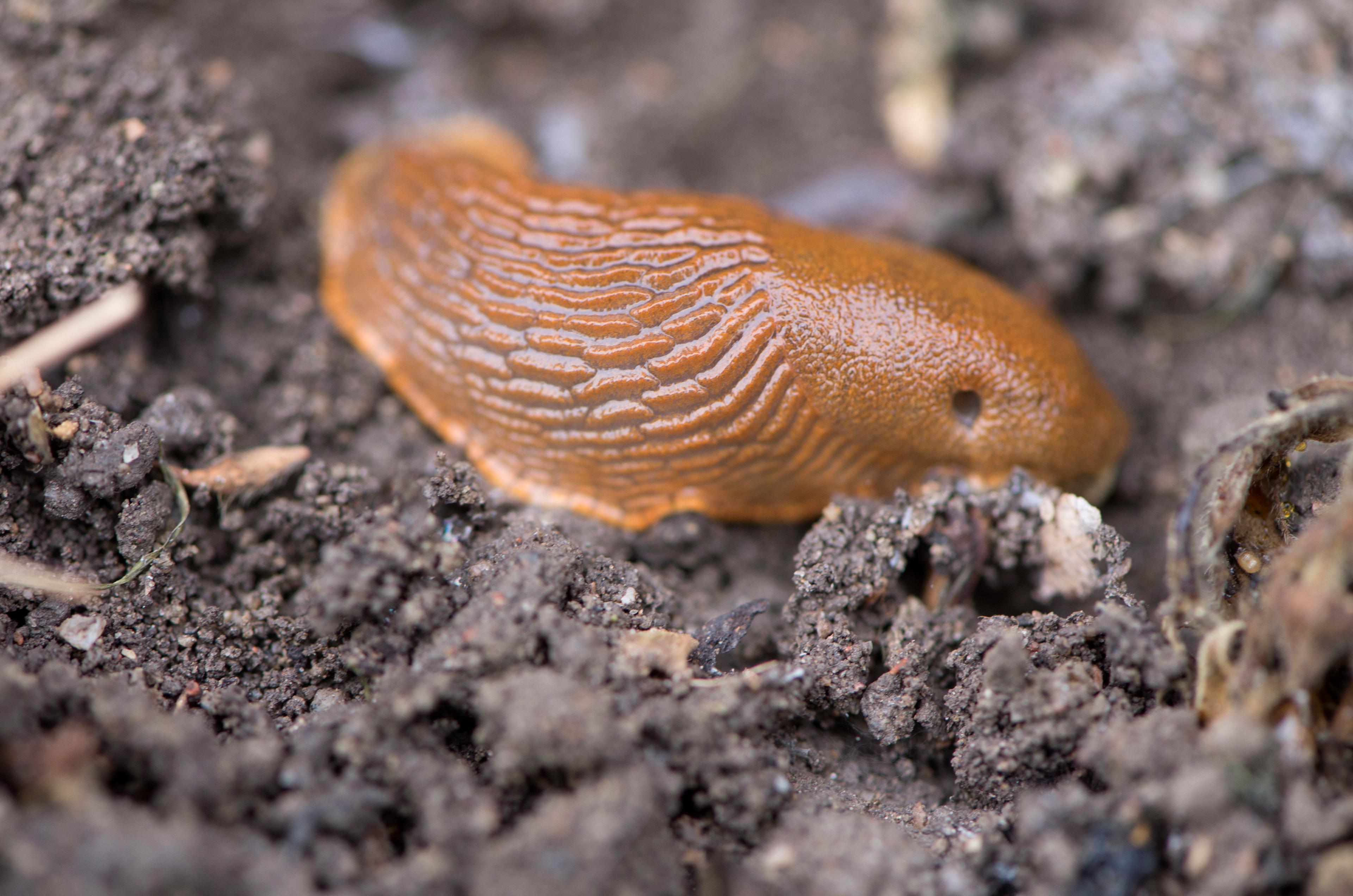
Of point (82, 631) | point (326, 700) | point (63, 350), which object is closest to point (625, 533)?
point (326, 700)

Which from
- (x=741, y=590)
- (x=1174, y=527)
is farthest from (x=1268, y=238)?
(x=741, y=590)

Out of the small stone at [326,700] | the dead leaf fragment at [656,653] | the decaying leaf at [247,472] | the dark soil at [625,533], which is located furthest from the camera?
the decaying leaf at [247,472]

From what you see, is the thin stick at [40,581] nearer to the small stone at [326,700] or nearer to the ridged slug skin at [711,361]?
the small stone at [326,700]

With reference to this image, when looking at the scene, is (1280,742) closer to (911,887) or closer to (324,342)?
(911,887)

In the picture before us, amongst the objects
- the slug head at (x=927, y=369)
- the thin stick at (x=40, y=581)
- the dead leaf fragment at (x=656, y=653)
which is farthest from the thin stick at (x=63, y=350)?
the slug head at (x=927, y=369)

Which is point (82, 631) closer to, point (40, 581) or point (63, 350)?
point (40, 581)

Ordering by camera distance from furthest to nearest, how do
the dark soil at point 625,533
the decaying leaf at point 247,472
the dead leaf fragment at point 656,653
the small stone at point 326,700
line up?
A: the decaying leaf at point 247,472
the small stone at point 326,700
the dead leaf fragment at point 656,653
the dark soil at point 625,533

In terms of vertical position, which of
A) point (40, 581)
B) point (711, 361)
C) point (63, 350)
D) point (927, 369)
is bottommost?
point (40, 581)
